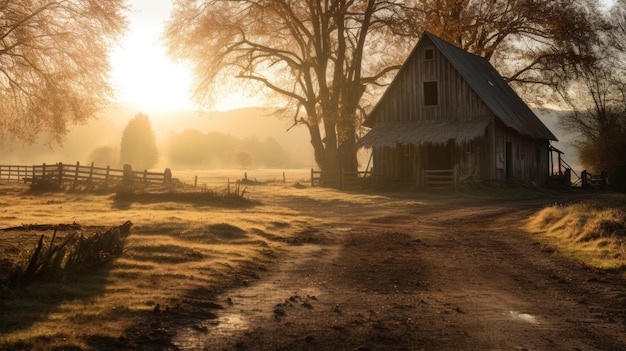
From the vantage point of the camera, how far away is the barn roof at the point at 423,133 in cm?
3647

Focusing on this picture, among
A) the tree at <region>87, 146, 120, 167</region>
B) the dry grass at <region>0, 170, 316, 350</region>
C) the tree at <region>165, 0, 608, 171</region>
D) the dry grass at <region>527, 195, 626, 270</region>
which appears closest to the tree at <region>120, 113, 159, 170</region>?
the tree at <region>87, 146, 120, 167</region>

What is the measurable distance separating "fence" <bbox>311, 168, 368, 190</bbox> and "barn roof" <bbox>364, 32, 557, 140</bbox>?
12.8 ft

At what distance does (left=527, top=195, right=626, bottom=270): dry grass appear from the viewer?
560 inches

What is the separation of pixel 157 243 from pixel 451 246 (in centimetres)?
784

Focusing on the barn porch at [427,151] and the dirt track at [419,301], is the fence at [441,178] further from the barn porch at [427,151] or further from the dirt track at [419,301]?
the dirt track at [419,301]

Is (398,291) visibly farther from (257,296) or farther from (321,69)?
(321,69)

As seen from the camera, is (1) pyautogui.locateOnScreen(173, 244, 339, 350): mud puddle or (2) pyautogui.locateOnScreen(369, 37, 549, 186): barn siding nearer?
(1) pyautogui.locateOnScreen(173, 244, 339, 350): mud puddle

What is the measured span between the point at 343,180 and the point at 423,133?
797 cm

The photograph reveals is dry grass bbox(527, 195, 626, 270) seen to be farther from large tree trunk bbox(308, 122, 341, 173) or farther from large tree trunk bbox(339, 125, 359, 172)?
large tree trunk bbox(308, 122, 341, 173)

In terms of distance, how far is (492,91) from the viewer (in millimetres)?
42906

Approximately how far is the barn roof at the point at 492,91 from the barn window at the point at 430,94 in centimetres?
207

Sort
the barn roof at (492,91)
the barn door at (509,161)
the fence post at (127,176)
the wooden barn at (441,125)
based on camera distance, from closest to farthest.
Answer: the wooden barn at (441,125), the barn roof at (492,91), the fence post at (127,176), the barn door at (509,161)

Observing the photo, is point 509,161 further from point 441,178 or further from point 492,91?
point 441,178

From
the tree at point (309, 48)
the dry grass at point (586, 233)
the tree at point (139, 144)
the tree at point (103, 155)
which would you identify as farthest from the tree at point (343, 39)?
the tree at point (103, 155)
